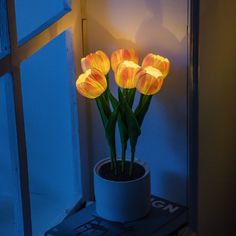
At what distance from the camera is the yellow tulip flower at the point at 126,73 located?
105cm

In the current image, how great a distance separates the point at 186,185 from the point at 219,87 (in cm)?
29

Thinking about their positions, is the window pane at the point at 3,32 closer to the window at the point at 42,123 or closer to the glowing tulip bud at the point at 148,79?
the window at the point at 42,123

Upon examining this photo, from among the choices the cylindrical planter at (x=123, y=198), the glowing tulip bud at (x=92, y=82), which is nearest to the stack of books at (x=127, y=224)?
the cylindrical planter at (x=123, y=198)

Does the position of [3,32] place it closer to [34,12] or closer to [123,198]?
[34,12]

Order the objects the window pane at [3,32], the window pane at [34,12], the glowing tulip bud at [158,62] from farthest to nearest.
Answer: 1. the window pane at [34,12]
2. the glowing tulip bud at [158,62]
3. the window pane at [3,32]

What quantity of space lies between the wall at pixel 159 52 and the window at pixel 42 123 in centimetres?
6

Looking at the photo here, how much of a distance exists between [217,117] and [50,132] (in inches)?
17.9

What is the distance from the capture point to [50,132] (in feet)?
4.21

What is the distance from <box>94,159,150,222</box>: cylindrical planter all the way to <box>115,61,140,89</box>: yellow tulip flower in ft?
0.70

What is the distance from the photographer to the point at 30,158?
1285mm

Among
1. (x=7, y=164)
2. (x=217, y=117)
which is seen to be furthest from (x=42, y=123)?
(x=217, y=117)

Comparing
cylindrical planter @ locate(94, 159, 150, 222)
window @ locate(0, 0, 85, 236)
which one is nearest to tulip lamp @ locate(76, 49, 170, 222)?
cylindrical planter @ locate(94, 159, 150, 222)

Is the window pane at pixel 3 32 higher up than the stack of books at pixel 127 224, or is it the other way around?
the window pane at pixel 3 32

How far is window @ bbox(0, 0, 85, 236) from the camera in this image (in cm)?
104
